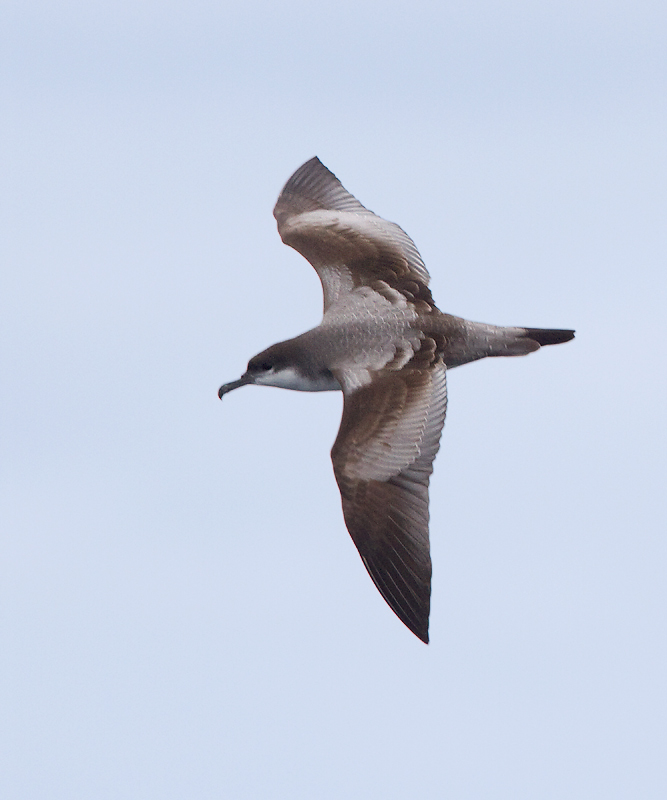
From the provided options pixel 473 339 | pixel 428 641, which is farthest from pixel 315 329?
pixel 428 641

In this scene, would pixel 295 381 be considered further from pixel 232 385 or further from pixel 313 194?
pixel 313 194

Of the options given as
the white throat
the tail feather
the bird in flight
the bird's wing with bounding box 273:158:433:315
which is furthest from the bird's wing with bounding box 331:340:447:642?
the bird's wing with bounding box 273:158:433:315

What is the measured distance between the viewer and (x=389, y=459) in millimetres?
10758

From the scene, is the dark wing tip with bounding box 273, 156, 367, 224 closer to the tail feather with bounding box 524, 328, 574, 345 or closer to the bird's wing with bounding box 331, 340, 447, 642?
the tail feather with bounding box 524, 328, 574, 345

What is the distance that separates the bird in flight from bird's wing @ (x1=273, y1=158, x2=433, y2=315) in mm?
13

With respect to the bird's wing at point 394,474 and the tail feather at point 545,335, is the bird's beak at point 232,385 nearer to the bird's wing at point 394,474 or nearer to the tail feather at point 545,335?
the bird's wing at point 394,474

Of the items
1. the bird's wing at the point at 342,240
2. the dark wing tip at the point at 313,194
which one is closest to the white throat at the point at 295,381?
the bird's wing at the point at 342,240

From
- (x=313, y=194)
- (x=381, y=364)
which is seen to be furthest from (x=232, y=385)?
(x=313, y=194)

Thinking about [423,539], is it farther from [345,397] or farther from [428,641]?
[345,397]

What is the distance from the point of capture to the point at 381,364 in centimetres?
1140

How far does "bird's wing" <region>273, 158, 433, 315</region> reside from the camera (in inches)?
484

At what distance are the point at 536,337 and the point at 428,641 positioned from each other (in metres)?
3.07

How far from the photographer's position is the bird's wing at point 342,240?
1230 cm

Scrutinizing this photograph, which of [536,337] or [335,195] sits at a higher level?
[335,195]
